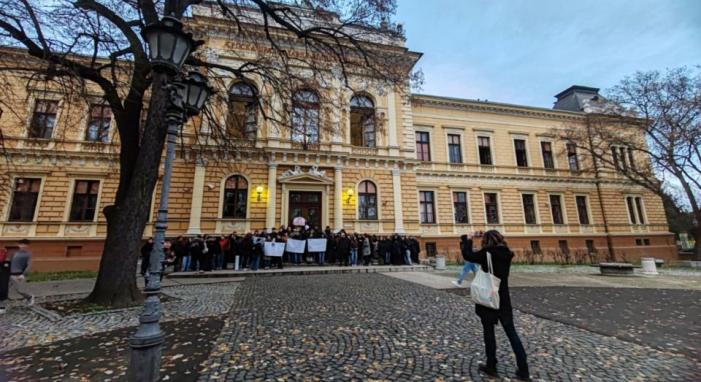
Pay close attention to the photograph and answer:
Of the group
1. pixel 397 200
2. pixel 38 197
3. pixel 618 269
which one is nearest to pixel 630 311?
pixel 618 269

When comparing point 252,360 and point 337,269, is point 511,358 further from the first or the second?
point 337,269

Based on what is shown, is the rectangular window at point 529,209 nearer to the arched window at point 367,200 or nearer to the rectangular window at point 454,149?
the rectangular window at point 454,149

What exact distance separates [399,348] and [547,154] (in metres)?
29.0

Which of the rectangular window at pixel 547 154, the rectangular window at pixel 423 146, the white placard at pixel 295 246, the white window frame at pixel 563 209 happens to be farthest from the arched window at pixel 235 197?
the rectangular window at pixel 547 154

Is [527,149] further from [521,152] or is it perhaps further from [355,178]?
[355,178]

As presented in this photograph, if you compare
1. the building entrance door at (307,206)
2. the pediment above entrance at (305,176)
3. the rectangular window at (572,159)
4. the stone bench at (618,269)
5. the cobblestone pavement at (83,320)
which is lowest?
the cobblestone pavement at (83,320)

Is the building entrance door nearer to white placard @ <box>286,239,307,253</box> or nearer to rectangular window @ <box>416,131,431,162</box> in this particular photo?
white placard @ <box>286,239,307,253</box>

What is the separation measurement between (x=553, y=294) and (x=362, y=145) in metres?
14.3

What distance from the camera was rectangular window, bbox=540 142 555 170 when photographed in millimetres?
27125

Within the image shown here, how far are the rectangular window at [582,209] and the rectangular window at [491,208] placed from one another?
807cm

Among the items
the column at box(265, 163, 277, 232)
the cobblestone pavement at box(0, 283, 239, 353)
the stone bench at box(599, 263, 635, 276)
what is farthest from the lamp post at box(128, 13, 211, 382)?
the stone bench at box(599, 263, 635, 276)

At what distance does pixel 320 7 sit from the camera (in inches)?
360

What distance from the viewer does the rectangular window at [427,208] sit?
22.9 m

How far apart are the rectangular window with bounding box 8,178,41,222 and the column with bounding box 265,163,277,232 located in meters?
12.5
